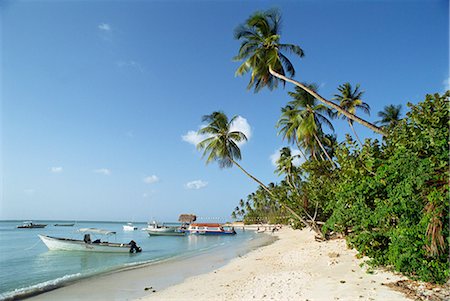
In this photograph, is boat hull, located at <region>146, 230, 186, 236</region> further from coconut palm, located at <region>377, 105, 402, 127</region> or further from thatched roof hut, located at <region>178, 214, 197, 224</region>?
coconut palm, located at <region>377, 105, 402, 127</region>

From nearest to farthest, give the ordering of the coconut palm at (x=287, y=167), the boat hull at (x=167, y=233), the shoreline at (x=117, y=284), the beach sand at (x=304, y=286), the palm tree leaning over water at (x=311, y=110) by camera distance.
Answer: the beach sand at (x=304, y=286)
the shoreline at (x=117, y=284)
the palm tree leaning over water at (x=311, y=110)
the coconut palm at (x=287, y=167)
the boat hull at (x=167, y=233)

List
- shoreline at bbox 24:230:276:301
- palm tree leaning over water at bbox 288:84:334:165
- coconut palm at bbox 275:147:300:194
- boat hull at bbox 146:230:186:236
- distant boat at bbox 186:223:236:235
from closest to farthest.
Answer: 1. shoreline at bbox 24:230:276:301
2. palm tree leaning over water at bbox 288:84:334:165
3. coconut palm at bbox 275:147:300:194
4. boat hull at bbox 146:230:186:236
5. distant boat at bbox 186:223:236:235

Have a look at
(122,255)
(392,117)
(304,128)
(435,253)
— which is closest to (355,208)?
(435,253)

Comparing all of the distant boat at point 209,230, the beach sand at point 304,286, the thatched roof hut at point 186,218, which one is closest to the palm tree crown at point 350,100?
the beach sand at point 304,286

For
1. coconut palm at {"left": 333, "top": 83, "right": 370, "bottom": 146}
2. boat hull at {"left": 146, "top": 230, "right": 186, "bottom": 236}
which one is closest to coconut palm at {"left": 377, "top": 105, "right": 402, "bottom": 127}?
coconut palm at {"left": 333, "top": 83, "right": 370, "bottom": 146}

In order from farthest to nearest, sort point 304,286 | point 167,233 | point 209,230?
point 209,230 < point 167,233 < point 304,286

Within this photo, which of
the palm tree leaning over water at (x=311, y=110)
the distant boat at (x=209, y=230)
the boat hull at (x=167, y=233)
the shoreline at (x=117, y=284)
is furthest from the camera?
the distant boat at (x=209, y=230)

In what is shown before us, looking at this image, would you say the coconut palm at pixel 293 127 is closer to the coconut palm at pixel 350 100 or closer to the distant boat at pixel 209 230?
the coconut palm at pixel 350 100

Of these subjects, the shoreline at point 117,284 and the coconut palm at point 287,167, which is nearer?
the shoreline at point 117,284

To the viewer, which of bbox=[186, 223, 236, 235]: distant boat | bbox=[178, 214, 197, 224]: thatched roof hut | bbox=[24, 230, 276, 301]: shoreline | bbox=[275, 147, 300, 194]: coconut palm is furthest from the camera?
bbox=[178, 214, 197, 224]: thatched roof hut

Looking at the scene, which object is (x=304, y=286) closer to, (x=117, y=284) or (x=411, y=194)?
(x=411, y=194)

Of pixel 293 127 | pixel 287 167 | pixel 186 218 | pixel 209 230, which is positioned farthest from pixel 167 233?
pixel 293 127

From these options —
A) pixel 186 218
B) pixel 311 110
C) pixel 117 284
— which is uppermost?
pixel 311 110

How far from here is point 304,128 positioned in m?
16.8
